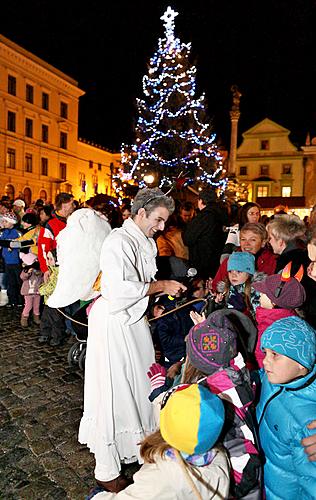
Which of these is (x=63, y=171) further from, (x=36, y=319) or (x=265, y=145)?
(x=36, y=319)

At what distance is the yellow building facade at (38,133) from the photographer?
36.0 m

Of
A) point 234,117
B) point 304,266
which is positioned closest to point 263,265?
point 304,266

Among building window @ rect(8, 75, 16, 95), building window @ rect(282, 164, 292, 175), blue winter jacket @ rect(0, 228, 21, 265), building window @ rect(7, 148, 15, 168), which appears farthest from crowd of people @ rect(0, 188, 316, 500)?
building window @ rect(282, 164, 292, 175)

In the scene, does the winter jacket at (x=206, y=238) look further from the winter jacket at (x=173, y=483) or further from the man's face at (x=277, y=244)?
the winter jacket at (x=173, y=483)

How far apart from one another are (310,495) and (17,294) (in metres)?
8.13

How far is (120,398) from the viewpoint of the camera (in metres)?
3.02

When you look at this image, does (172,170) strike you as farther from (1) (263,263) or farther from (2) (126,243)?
(2) (126,243)

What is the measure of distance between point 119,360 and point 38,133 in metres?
41.2

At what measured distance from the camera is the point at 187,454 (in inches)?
65.6

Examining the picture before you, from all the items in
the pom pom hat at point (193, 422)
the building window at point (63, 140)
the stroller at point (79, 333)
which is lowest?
the stroller at point (79, 333)

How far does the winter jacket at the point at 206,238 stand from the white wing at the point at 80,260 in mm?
2335

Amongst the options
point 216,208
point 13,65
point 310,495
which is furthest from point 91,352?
point 13,65

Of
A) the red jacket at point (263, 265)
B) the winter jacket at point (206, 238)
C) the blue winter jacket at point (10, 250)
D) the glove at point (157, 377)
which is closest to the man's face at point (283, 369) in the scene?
the glove at point (157, 377)

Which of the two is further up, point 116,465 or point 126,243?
point 126,243
